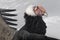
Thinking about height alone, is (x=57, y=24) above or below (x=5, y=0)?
below

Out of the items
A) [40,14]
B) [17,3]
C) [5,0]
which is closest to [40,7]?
[40,14]

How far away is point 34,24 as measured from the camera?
1031 mm

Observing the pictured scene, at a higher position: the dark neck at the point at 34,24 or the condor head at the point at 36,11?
the condor head at the point at 36,11

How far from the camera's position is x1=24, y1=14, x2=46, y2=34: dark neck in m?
1.03

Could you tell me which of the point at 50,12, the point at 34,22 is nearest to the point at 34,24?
the point at 34,22

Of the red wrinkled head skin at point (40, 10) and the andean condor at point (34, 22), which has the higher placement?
the red wrinkled head skin at point (40, 10)

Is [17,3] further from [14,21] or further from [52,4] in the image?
[52,4]

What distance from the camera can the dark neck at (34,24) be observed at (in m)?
1.03

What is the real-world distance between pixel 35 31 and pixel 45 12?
3.6 inches

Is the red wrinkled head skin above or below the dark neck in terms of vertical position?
above

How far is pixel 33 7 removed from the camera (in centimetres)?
106

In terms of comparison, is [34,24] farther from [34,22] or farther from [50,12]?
[50,12]

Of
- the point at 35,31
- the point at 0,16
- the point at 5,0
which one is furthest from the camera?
the point at 5,0

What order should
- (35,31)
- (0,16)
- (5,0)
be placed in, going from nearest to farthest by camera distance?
(35,31), (0,16), (5,0)
